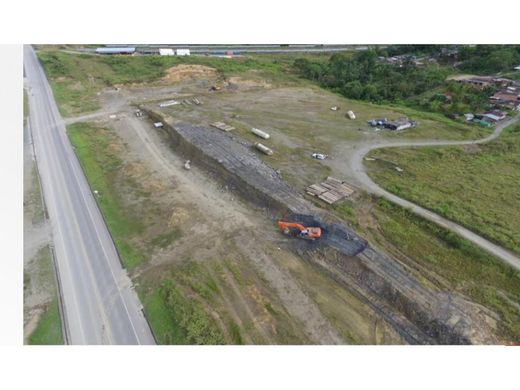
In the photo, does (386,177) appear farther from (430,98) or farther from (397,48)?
(397,48)

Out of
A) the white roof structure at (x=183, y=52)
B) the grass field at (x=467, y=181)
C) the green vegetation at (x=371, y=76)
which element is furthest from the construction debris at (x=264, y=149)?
the white roof structure at (x=183, y=52)

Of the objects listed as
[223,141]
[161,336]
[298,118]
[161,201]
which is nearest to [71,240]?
[161,201]

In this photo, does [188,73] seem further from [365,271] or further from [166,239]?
[365,271]

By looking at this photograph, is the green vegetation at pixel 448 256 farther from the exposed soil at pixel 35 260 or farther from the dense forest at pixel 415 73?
the dense forest at pixel 415 73

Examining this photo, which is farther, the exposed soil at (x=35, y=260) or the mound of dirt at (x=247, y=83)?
the mound of dirt at (x=247, y=83)

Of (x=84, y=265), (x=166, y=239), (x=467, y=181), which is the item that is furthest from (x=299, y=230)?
(x=467, y=181)
